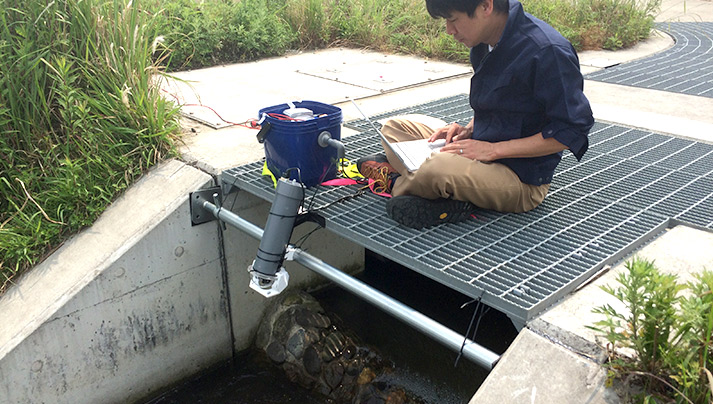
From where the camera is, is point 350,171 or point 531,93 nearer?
point 531,93

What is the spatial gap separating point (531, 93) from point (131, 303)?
2278 millimetres

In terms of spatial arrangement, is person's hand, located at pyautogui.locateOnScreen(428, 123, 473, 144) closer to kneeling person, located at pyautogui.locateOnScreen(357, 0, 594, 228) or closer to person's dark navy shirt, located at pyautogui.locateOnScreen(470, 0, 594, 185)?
kneeling person, located at pyautogui.locateOnScreen(357, 0, 594, 228)

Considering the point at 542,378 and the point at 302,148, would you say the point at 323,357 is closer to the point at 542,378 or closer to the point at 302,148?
the point at 302,148

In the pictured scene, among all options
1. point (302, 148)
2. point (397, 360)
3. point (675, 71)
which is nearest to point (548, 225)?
point (302, 148)

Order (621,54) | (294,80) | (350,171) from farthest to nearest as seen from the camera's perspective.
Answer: (621,54), (294,80), (350,171)

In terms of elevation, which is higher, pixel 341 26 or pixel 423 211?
pixel 423 211

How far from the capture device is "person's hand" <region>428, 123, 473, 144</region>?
122 inches

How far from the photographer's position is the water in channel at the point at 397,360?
3500 millimetres

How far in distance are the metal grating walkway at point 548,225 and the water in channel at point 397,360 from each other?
1.03 meters

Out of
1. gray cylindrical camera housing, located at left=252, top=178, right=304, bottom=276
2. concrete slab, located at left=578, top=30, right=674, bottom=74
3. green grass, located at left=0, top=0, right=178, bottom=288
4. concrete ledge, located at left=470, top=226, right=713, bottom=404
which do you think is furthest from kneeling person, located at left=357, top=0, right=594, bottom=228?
concrete slab, located at left=578, top=30, right=674, bottom=74

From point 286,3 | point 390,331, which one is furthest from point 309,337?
point 286,3

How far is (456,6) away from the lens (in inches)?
98.8

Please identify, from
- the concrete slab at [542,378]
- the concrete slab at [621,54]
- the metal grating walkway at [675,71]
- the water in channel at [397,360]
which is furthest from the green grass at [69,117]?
the concrete slab at [621,54]

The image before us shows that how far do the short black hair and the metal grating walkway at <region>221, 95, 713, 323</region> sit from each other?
0.94 meters
